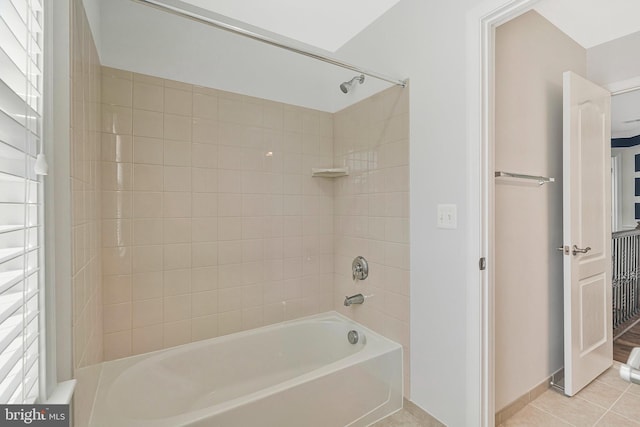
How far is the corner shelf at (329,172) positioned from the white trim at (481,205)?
972 millimetres

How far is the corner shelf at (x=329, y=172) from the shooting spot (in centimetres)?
216

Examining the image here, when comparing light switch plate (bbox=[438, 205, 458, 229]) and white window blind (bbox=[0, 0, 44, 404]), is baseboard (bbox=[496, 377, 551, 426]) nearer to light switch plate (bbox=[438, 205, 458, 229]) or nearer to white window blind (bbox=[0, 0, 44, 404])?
light switch plate (bbox=[438, 205, 458, 229])

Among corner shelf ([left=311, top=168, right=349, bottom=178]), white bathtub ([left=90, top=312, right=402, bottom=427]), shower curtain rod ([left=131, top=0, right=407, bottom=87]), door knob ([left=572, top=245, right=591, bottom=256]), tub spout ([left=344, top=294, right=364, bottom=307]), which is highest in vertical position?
shower curtain rod ([left=131, top=0, right=407, bottom=87])

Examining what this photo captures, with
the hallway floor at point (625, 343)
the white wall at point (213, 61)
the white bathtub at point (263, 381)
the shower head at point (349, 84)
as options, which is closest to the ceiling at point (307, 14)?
the white wall at point (213, 61)

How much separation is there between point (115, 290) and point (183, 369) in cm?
60

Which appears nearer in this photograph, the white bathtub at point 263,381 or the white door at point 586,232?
the white bathtub at point 263,381

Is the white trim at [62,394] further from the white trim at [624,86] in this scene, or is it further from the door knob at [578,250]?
the white trim at [624,86]

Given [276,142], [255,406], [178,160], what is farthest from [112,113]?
[255,406]

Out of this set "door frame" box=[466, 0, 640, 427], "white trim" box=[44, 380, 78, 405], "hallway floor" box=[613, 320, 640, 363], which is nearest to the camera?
"white trim" box=[44, 380, 78, 405]

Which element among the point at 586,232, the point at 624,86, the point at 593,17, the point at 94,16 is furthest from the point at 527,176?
the point at 94,16

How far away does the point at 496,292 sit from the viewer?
158cm

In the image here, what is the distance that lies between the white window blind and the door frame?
5.09 feet

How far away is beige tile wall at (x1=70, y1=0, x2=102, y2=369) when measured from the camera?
2.98 ft

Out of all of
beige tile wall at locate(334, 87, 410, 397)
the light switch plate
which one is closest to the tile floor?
beige tile wall at locate(334, 87, 410, 397)
